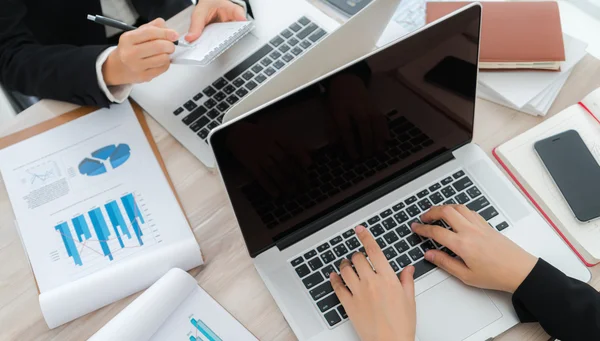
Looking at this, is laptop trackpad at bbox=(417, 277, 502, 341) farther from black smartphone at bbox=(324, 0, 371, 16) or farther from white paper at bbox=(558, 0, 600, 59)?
white paper at bbox=(558, 0, 600, 59)

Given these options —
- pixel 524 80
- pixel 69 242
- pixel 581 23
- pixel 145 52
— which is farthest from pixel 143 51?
pixel 581 23

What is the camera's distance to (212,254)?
83 cm

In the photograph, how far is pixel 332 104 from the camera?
0.69 meters

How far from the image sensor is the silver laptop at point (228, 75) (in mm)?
942

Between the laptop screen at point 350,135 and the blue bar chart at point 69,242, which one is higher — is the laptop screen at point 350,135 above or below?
above

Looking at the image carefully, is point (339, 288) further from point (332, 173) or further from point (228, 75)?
point (228, 75)

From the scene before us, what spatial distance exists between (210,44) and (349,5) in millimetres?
322

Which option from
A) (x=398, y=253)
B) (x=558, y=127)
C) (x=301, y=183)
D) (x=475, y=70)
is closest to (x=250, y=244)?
(x=301, y=183)

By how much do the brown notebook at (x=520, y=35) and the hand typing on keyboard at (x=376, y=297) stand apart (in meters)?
0.41

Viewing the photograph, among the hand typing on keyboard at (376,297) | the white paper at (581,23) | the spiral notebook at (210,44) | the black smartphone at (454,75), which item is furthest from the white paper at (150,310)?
the white paper at (581,23)

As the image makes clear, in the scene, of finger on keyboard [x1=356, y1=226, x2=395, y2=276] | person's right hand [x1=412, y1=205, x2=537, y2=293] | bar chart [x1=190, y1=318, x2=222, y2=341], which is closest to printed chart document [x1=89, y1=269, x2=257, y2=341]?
bar chart [x1=190, y1=318, x2=222, y2=341]

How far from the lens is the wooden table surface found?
783 millimetres

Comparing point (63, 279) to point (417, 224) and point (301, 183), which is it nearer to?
point (301, 183)

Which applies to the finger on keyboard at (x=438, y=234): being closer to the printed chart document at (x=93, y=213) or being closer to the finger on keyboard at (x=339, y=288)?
the finger on keyboard at (x=339, y=288)
